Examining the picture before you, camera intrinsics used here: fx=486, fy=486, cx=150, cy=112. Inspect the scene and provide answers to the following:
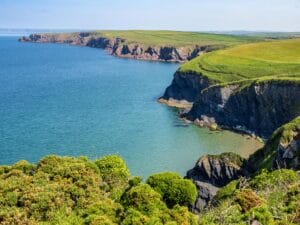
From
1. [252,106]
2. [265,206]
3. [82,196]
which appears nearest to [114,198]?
[82,196]

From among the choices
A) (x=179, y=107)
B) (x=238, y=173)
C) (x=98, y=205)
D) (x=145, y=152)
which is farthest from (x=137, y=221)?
(x=179, y=107)

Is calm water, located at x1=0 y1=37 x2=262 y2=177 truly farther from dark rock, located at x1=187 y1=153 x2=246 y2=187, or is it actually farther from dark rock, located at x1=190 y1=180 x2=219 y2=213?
dark rock, located at x1=190 y1=180 x2=219 y2=213

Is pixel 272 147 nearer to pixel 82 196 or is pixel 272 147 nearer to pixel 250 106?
pixel 82 196

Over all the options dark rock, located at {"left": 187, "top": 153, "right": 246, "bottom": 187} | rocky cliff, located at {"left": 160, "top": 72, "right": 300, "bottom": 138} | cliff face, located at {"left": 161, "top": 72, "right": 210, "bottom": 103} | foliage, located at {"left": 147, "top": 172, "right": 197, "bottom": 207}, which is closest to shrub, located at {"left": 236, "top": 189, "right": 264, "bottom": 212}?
foliage, located at {"left": 147, "top": 172, "right": 197, "bottom": 207}

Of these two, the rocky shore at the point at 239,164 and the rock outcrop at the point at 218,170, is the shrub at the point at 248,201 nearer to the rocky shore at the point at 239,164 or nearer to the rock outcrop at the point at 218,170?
the rocky shore at the point at 239,164

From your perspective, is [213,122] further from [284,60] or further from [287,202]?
[287,202]
